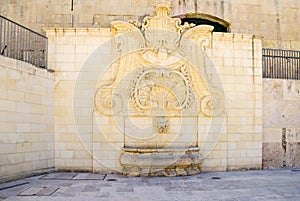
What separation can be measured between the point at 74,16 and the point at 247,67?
21.8 ft

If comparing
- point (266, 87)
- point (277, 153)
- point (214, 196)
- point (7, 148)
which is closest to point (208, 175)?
point (214, 196)

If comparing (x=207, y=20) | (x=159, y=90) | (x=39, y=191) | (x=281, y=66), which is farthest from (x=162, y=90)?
(x=207, y=20)

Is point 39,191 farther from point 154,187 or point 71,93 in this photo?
point 71,93

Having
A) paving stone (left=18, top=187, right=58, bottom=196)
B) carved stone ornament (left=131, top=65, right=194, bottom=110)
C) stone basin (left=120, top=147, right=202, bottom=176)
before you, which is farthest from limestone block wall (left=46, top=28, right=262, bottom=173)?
paving stone (left=18, top=187, right=58, bottom=196)

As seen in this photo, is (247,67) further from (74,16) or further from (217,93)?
(74,16)

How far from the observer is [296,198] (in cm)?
570

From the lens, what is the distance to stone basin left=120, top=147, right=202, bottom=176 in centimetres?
773

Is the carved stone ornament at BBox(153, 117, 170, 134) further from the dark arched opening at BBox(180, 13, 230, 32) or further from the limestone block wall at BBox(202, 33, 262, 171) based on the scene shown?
the dark arched opening at BBox(180, 13, 230, 32)

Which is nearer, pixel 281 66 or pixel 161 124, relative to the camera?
pixel 161 124

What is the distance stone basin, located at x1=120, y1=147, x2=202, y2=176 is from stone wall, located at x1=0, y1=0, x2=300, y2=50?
5705mm

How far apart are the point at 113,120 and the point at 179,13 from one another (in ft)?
19.1

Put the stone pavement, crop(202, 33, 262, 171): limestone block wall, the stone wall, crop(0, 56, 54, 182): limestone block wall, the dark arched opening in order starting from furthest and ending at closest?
the dark arched opening → the stone wall → crop(202, 33, 262, 171): limestone block wall → crop(0, 56, 54, 182): limestone block wall → the stone pavement

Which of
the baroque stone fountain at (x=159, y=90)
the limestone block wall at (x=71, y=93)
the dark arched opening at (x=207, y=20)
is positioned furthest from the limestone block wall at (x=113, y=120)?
the dark arched opening at (x=207, y=20)

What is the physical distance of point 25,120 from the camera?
737cm
